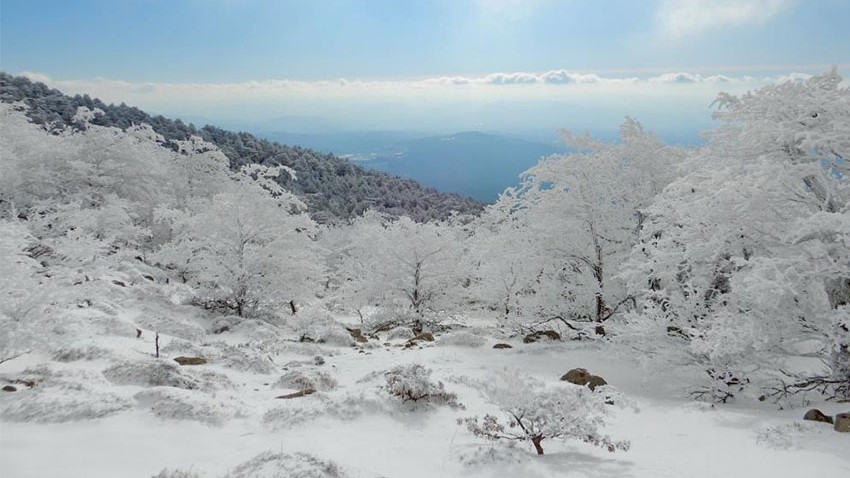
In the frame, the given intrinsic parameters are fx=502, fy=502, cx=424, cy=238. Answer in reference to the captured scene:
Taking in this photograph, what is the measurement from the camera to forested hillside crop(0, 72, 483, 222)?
8569 centimetres

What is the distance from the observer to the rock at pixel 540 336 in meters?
17.8

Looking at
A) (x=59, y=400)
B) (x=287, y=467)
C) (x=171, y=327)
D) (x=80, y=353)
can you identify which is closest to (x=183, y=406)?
(x=59, y=400)

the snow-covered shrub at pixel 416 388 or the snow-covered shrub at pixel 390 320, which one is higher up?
the snow-covered shrub at pixel 416 388

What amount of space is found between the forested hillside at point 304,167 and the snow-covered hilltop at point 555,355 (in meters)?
60.7

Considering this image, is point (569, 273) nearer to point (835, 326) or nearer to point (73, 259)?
point (835, 326)

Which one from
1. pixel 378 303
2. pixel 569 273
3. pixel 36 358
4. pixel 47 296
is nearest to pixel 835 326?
pixel 569 273

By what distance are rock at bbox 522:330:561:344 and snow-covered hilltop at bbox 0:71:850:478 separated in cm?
11

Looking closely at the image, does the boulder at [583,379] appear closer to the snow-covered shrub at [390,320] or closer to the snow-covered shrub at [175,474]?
the snow-covered shrub at [175,474]

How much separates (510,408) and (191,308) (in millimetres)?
15809

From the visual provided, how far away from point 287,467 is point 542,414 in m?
3.47

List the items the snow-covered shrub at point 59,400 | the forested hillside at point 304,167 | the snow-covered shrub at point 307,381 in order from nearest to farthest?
the snow-covered shrub at point 59,400
the snow-covered shrub at point 307,381
the forested hillside at point 304,167

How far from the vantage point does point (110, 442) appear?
6.84m

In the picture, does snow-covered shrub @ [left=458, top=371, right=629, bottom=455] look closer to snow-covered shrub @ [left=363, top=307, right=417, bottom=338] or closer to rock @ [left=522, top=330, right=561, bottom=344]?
rock @ [left=522, top=330, right=561, bottom=344]

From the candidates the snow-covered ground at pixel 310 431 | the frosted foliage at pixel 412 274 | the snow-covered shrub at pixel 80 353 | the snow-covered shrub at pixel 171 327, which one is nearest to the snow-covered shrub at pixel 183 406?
the snow-covered ground at pixel 310 431
